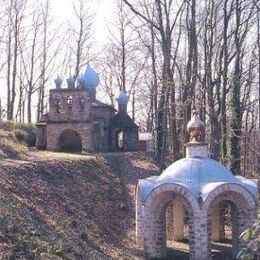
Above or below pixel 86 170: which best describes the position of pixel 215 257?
below

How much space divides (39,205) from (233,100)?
11968 millimetres

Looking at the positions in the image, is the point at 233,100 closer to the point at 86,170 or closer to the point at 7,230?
the point at 86,170

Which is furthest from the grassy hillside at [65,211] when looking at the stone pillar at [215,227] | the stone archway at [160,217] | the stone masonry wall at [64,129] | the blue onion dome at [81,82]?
the blue onion dome at [81,82]

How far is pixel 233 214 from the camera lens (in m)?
15.1

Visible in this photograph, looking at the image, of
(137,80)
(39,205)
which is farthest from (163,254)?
(137,80)

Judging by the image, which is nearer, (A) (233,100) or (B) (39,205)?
(B) (39,205)

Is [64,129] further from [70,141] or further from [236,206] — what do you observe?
[236,206]

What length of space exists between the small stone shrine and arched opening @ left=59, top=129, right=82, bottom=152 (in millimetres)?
12410

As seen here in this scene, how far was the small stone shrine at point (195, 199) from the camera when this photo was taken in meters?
14.0

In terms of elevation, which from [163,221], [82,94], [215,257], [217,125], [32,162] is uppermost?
[82,94]

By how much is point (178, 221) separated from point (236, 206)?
2.81 meters

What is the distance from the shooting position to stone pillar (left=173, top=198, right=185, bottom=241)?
55.8 feet

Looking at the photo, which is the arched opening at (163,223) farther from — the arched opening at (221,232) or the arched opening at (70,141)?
the arched opening at (70,141)

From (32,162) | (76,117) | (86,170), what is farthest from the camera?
(76,117)
